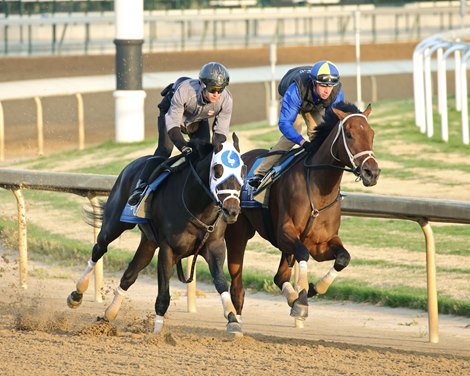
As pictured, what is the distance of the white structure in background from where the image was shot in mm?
17062

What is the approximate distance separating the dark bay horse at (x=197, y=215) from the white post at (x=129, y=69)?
10000 mm

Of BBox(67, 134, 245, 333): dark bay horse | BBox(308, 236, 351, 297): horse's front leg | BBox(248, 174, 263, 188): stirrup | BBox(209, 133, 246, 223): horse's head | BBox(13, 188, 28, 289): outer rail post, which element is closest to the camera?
BBox(209, 133, 246, 223): horse's head

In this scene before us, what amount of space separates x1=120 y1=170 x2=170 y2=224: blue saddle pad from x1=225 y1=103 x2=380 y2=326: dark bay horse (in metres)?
0.74

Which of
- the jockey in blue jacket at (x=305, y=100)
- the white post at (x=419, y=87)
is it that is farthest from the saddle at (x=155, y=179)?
the white post at (x=419, y=87)

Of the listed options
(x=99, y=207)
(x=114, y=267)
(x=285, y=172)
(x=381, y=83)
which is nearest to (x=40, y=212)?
(x=114, y=267)

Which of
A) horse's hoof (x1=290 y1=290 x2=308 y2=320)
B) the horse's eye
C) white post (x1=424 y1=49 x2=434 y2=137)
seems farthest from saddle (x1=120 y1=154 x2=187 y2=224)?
white post (x1=424 y1=49 x2=434 y2=137)

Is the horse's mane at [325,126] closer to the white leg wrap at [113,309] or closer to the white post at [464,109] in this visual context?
the white leg wrap at [113,309]

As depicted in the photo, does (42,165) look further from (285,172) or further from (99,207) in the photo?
(285,172)

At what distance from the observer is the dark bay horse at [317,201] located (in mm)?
8008

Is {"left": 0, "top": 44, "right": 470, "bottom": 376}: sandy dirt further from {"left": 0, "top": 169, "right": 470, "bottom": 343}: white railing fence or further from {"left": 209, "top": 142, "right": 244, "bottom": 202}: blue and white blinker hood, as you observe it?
{"left": 209, "top": 142, "right": 244, "bottom": 202}: blue and white blinker hood

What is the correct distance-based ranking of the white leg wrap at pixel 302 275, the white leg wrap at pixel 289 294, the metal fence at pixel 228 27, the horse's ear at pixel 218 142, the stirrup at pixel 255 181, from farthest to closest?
1. the metal fence at pixel 228 27
2. the stirrup at pixel 255 181
3. the white leg wrap at pixel 289 294
4. the white leg wrap at pixel 302 275
5. the horse's ear at pixel 218 142

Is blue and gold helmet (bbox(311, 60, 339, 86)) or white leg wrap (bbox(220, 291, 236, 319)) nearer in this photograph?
white leg wrap (bbox(220, 291, 236, 319))

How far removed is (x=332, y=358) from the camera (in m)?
7.23

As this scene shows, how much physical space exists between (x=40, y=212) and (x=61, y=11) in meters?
18.9
